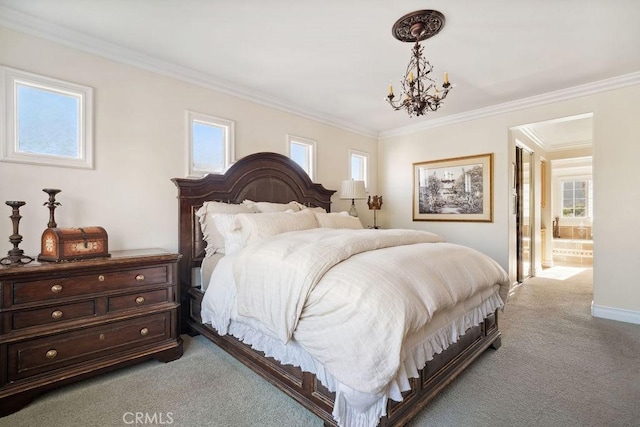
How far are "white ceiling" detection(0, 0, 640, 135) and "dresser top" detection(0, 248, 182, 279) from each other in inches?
69.9

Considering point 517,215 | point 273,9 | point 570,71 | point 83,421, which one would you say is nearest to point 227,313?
point 83,421

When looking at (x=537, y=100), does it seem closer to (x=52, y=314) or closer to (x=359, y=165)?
(x=359, y=165)

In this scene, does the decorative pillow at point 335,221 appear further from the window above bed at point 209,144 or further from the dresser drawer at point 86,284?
the dresser drawer at point 86,284

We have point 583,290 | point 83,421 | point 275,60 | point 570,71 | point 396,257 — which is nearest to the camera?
point 83,421

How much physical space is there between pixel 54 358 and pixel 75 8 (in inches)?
93.9

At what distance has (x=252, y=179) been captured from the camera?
3.42 meters

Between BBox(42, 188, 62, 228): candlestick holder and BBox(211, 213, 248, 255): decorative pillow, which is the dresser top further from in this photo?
BBox(211, 213, 248, 255): decorative pillow

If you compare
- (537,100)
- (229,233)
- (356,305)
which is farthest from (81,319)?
(537,100)

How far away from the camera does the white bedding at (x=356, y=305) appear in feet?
Result: 4.34

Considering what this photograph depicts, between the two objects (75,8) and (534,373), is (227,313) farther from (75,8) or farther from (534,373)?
(75,8)

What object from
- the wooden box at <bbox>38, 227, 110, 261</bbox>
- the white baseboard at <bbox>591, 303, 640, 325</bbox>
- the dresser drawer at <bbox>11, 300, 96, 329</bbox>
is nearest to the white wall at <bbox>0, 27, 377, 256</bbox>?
the wooden box at <bbox>38, 227, 110, 261</bbox>

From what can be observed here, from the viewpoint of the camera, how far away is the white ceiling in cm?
213

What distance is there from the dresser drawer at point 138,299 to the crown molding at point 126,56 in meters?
2.04

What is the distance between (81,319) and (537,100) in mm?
5131
